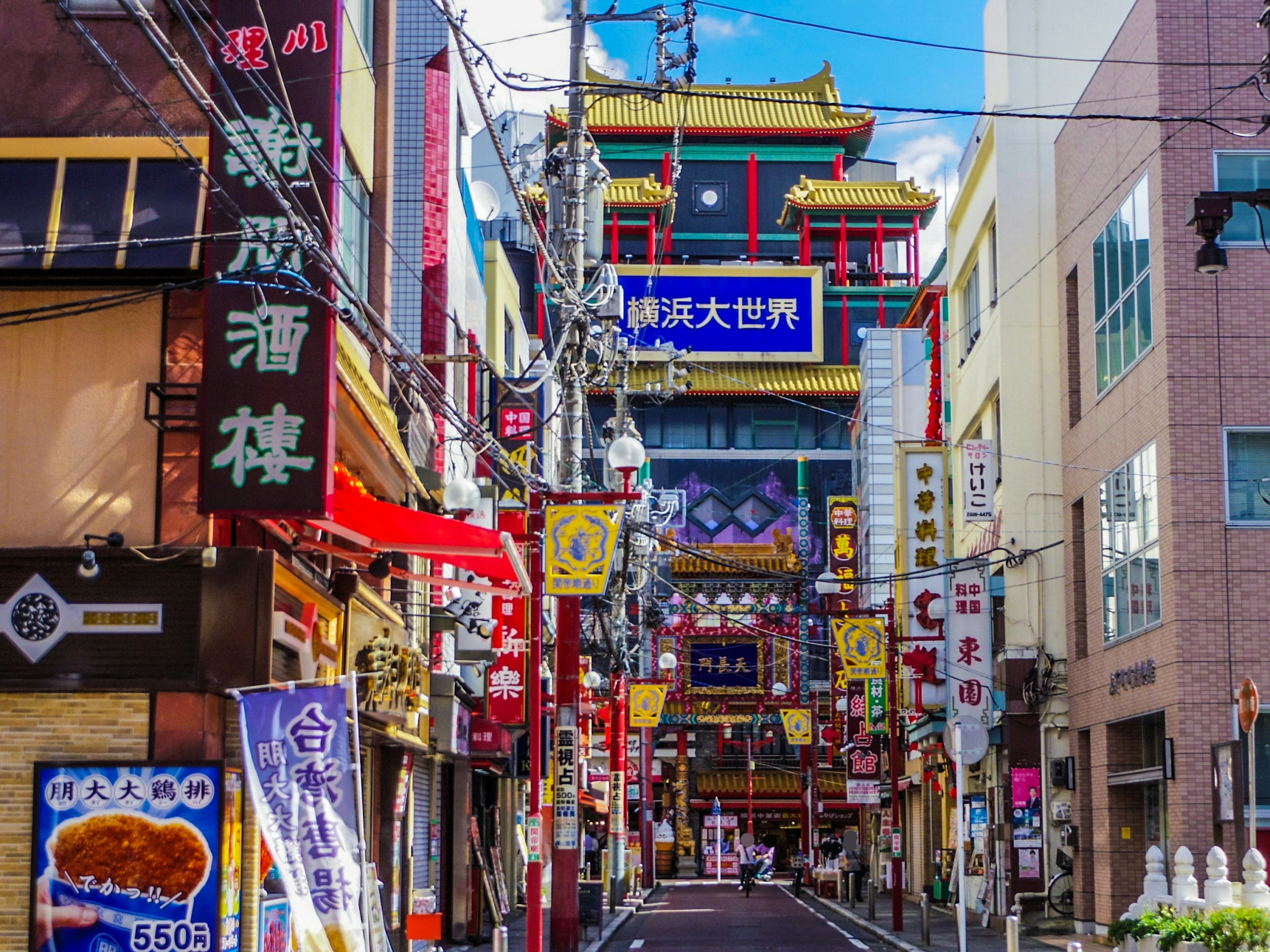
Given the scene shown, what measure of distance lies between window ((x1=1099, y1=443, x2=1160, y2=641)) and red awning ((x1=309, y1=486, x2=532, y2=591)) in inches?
495

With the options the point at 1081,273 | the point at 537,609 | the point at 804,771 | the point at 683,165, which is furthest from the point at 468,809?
the point at 683,165

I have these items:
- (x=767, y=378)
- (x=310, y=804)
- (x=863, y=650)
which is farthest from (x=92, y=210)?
(x=767, y=378)

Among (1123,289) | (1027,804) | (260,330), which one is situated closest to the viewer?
(260,330)

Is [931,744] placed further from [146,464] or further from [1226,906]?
[146,464]

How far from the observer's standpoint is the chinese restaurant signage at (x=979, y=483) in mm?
36531

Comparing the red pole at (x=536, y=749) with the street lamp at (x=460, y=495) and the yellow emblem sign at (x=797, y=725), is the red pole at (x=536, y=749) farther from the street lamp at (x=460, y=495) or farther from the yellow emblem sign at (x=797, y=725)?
the yellow emblem sign at (x=797, y=725)

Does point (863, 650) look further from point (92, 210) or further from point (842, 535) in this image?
point (92, 210)

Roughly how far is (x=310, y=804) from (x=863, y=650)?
87.3ft

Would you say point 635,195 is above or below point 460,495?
above

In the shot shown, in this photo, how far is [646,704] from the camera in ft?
167

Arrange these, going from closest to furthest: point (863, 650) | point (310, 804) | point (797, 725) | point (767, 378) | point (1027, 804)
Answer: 1. point (310, 804)
2. point (1027, 804)
3. point (863, 650)
4. point (797, 725)
5. point (767, 378)

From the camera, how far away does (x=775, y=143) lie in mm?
92375

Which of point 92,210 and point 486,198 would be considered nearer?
point 92,210

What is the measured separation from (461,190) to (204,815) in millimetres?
20869
